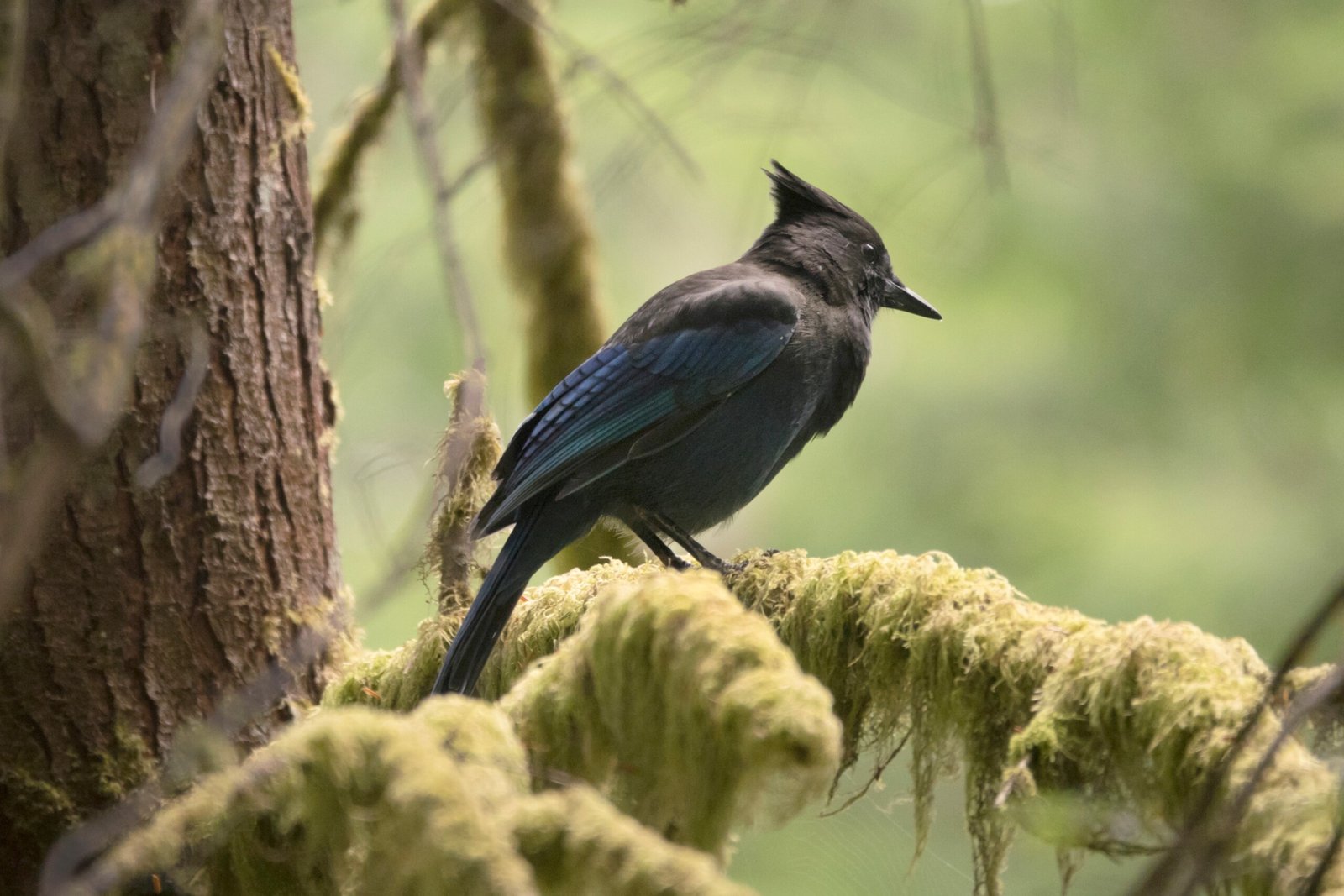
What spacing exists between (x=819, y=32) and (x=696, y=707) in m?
2.30

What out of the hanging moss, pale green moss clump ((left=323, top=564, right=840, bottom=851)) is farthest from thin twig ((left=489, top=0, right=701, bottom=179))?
pale green moss clump ((left=323, top=564, right=840, bottom=851))

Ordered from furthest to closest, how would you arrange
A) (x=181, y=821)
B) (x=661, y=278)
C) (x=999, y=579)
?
(x=661, y=278) < (x=999, y=579) < (x=181, y=821)

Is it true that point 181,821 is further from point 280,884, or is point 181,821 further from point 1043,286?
point 1043,286

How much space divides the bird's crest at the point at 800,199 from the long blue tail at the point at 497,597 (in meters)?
1.66

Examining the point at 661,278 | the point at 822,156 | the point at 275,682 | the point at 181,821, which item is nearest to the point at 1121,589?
the point at 822,156

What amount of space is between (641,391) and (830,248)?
104 cm

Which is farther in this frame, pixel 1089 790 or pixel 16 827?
pixel 16 827

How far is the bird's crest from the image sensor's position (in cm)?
470

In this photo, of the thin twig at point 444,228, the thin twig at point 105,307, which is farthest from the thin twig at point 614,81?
the thin twig at point 105,307

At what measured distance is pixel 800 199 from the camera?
475 centimetres

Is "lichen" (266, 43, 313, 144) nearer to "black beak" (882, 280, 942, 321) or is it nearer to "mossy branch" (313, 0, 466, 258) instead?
"mossy branch" (313, 0, 466, 258)

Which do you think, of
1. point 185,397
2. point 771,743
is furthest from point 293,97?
point 771,743

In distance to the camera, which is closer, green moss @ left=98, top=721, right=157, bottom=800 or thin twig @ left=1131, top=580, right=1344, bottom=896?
thin twig @ left=1131, top=580, right=1344, bottom=896

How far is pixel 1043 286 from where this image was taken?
24.7ft
